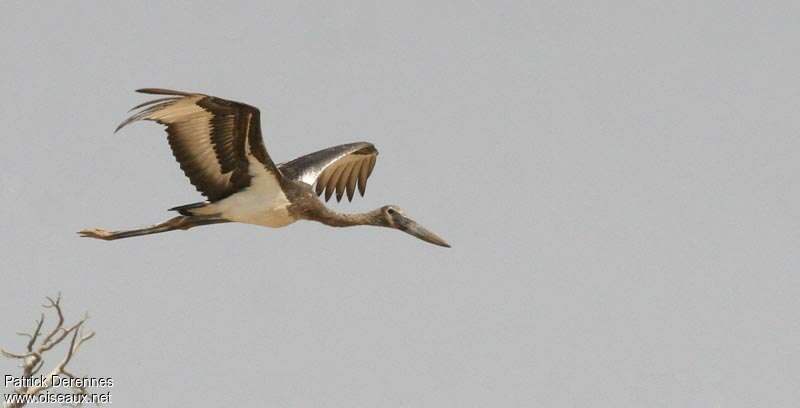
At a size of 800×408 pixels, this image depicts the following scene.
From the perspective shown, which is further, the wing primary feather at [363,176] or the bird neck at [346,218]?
the wing primary feather at [363,176]

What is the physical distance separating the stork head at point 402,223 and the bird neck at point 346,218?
0.24 feet

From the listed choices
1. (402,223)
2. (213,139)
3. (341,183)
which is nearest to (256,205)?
(213,139)

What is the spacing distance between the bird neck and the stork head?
7 centimetres

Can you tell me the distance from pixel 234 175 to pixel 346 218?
1983 millimetres

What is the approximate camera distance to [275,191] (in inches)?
733

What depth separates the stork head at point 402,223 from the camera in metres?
20.1

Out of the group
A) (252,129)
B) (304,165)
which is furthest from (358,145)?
(252,129)

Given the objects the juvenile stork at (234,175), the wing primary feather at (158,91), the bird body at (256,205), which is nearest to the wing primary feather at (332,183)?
the juvenile stork at (234,175)

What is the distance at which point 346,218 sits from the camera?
64.9 feet

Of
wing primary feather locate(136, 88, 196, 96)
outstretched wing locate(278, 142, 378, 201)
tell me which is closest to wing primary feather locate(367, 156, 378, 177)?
outstretched wing locate(278, 142, 378, 201)

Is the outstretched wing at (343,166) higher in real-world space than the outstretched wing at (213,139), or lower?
higher

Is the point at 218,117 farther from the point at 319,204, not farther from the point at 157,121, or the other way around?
the point at 319,204

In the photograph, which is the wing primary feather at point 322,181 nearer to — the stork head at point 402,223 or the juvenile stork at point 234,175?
the juvenile stork at point 234,175

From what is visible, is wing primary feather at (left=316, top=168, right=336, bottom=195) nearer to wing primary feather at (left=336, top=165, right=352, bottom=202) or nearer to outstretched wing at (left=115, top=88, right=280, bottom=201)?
wing primary feather at (left=336, top=165, right=352, bottom=202)
